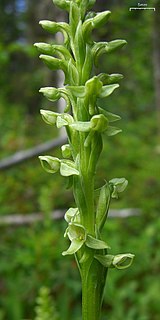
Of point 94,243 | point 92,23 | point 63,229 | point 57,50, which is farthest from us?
point 63,229

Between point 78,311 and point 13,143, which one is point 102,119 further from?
point 13,143

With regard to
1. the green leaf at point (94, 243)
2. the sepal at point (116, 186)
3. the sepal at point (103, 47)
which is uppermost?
the sepal at point (103, 47)

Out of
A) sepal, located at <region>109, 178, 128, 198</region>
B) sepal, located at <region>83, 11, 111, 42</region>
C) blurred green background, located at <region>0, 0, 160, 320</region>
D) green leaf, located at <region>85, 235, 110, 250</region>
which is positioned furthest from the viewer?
blurred green background, located at <region>0, 0, 160, 320</region>

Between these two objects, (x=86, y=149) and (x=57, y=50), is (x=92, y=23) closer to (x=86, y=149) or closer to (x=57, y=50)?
(x=57, y=50)

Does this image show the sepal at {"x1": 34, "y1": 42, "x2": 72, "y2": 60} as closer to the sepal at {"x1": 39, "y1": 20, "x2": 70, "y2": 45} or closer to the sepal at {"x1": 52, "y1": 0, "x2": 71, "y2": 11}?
the sepal at {"x1": 39, "y1": 20, "x2": 70, "y2": 45}

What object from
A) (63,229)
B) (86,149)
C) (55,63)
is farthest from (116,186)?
(63,229)

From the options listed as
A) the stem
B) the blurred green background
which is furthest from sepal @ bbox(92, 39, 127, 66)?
the stem

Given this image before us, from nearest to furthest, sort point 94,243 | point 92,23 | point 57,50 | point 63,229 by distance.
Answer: point 94,243 < point 92,23 < point 57,50 < point 63,229

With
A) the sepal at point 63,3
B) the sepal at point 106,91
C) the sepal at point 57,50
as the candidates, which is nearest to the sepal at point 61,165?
the sepal at point 106,91

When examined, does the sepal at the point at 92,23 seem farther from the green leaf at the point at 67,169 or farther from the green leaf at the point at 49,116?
the green leaf at the point at 67,169
